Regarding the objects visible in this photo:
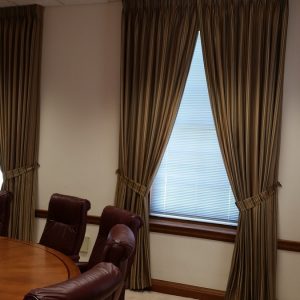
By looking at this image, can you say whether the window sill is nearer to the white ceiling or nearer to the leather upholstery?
the leather upholstery

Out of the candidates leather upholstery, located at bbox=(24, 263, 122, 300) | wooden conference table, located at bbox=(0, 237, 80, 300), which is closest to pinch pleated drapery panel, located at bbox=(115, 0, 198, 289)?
wooden conference table, located at bbox=(0, 237, 80, 300)

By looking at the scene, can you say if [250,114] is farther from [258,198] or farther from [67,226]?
[67,226]

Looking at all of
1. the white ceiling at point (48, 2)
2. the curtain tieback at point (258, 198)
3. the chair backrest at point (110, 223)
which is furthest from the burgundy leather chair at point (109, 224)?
the white ceiling at point (48, 2)

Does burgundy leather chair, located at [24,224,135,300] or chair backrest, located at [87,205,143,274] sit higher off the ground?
burgundy leather chair, located at [24,224,135,300]

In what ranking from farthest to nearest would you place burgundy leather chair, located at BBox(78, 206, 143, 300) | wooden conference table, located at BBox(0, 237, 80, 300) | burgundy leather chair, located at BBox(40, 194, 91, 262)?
burgundy leather chair, located at BBox(40, 194, 91, 262) < burgundy leather chair, located at BBox(78, 206, 143, 300) < wooden conference table, located at BBox(0, 237, 80, 300)

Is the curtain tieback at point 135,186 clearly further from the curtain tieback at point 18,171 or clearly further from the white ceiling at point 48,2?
the white ceiling at point 48,2

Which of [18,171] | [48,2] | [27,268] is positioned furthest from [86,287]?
[48,2]

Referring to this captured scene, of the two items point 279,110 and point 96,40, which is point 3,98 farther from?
point 279,110

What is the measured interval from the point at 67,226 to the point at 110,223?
1.42 ft

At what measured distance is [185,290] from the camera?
3383mm

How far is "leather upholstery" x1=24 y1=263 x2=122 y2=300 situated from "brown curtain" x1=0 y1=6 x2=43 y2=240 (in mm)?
2644

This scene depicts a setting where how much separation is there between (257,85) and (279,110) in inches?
10.8

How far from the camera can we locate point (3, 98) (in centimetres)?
394

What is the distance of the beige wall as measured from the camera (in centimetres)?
340
